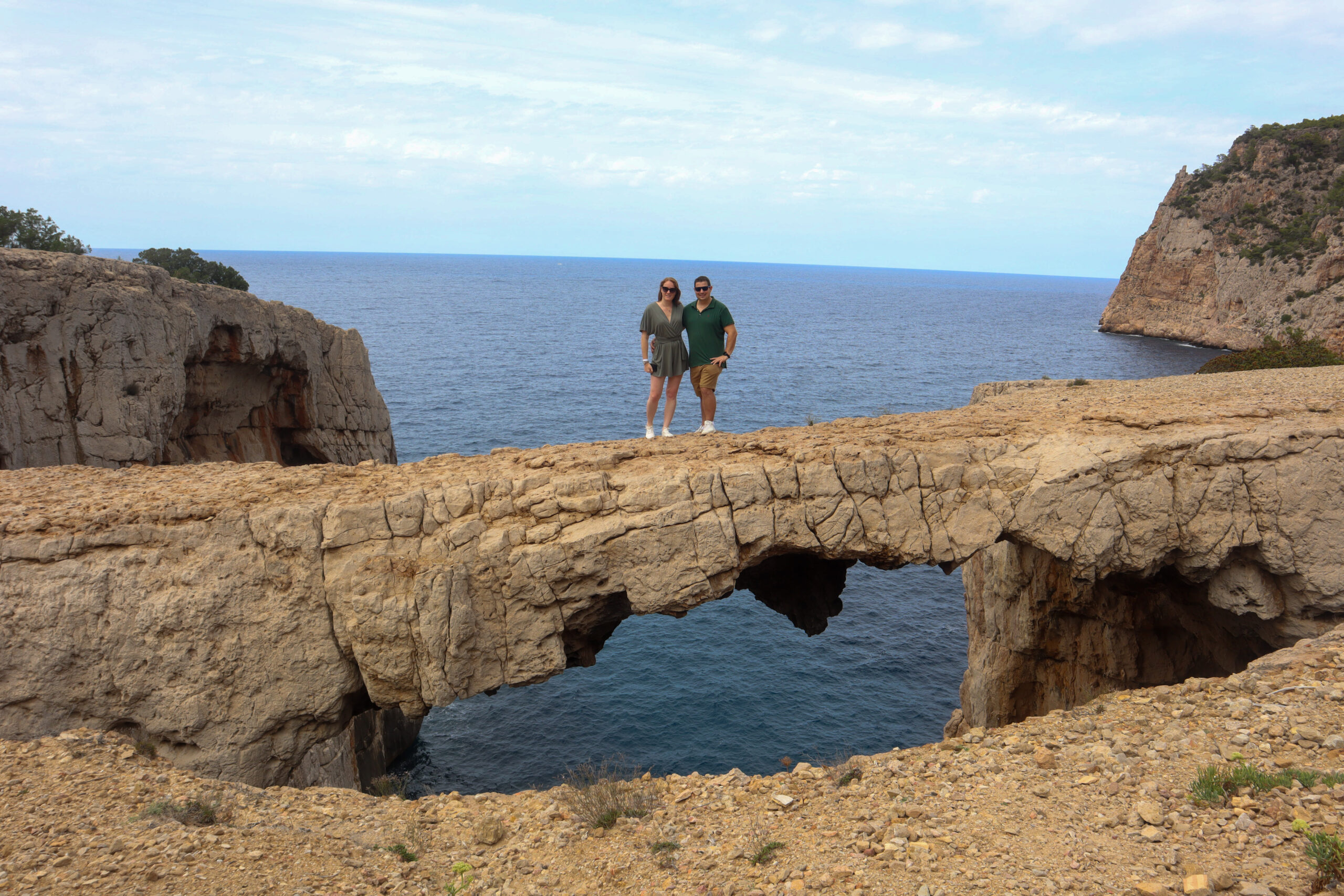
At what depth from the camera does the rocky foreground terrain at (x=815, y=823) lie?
23.3 ft

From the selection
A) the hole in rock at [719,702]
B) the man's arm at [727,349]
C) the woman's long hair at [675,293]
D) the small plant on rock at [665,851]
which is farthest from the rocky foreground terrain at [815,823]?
the hole in rock at [719,702]

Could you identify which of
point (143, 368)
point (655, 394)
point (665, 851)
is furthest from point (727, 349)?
point (143, 368)

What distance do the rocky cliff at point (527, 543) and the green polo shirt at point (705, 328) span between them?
5.75 ft

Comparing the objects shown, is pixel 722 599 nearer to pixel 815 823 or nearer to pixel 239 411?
pixel 239 411

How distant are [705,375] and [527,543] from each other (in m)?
4.58

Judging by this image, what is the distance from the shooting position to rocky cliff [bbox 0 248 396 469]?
17.7 m

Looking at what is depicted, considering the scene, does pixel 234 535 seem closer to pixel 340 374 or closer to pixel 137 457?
pixel 137 457

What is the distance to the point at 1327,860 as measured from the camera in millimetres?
6434

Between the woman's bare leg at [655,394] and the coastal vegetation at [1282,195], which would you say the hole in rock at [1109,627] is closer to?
the woman's bare leg at [655,394]

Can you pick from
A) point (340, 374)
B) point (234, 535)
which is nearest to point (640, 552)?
point (234, 535)

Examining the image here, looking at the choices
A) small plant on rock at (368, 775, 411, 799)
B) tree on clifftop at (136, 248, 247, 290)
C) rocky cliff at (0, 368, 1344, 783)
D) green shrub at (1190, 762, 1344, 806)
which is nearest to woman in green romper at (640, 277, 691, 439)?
rocky cliff at (0, 368, 1344, 783)

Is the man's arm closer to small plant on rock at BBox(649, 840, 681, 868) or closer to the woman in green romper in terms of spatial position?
the woman in green romper

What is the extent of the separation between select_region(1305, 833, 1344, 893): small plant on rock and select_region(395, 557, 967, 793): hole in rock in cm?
1673

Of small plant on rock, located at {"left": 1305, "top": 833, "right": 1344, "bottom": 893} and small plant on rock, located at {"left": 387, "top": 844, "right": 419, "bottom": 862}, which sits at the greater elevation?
small plant on rock, located at {"left": 1305, "top": 833, "right": 1344, "bottom": 893}
